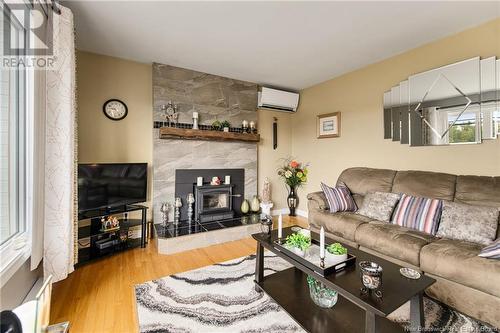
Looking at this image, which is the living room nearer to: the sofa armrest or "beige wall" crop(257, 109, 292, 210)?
the sofa armrest

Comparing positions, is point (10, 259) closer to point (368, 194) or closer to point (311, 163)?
point (368, 194)

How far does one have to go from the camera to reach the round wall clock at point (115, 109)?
3045mm

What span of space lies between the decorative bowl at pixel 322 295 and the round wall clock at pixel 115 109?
317cm

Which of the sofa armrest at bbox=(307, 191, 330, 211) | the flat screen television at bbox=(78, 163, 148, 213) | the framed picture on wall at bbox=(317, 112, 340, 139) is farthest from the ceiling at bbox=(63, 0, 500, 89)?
the sofa armrest at bbox=(307, 191, 330, 211)

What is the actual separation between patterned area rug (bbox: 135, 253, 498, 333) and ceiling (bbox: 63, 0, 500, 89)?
260 cm

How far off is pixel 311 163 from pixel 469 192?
93.3 inches

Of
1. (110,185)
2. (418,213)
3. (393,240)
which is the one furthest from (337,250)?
(110,185)

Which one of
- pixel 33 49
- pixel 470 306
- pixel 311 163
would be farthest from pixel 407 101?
pixel 33 49

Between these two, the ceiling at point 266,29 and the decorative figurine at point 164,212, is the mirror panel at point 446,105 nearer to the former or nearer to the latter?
the ceiling at point 266,29

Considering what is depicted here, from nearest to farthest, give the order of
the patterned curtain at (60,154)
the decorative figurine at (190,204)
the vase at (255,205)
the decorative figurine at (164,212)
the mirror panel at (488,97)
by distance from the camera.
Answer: the patterned curtain at (60,154), the mirror panel at (488,97), the decorative figurine at (164,212), the decorative figurine at (190,204), the vase at (255,205)

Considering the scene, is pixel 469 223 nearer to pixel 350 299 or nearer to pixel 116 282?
pixel 350 299

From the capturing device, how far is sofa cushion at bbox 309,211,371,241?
2.43m

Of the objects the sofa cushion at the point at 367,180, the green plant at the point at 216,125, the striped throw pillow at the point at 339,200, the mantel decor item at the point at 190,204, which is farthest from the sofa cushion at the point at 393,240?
the green plant at the point at 216,125

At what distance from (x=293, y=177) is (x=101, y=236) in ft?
10.4
